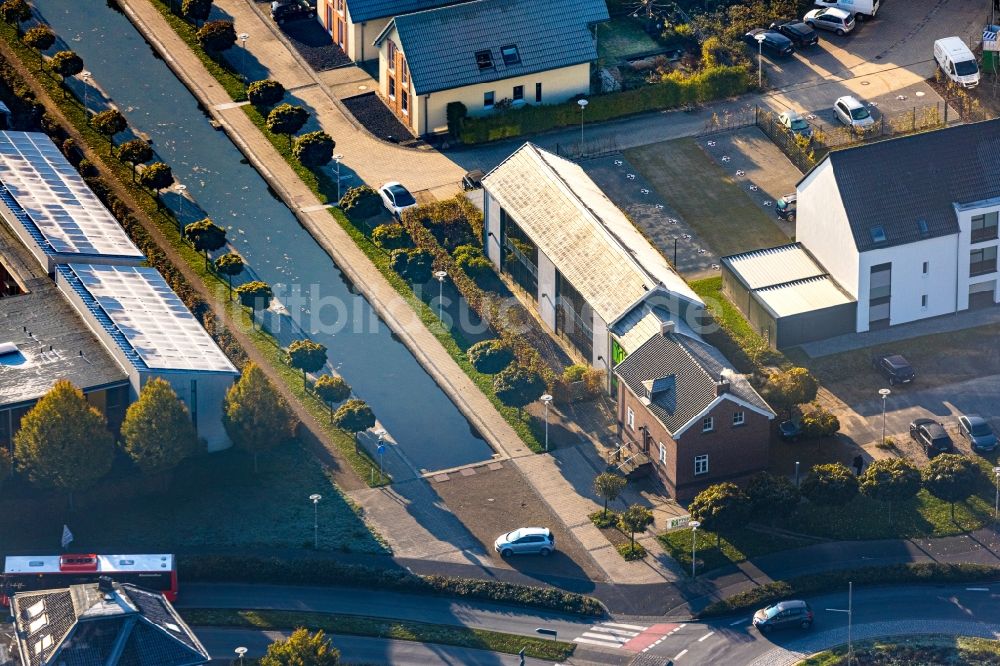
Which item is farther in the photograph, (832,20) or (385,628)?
(832,20)

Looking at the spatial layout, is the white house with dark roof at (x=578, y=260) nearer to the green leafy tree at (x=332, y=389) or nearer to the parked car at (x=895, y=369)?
the parked car at (x=895, y=369)

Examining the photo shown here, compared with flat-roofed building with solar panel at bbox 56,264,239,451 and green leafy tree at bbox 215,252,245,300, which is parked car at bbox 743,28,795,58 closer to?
green leafy tree at bbox 215,252,245,300

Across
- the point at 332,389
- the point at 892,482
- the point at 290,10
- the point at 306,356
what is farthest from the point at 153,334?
the point at 290,10

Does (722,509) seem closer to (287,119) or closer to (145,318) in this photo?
(145,318)

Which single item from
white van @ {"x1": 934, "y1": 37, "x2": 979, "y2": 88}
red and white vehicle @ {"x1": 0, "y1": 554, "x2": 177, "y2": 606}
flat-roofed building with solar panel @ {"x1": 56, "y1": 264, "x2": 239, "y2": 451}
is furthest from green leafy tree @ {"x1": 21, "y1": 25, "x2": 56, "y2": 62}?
white van @ {"x1": 934, "y1": 37, "x2": 979, "y2": 88}

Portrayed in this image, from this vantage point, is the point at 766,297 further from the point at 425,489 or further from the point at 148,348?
the point at 148,348

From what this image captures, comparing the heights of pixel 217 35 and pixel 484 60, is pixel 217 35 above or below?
above
